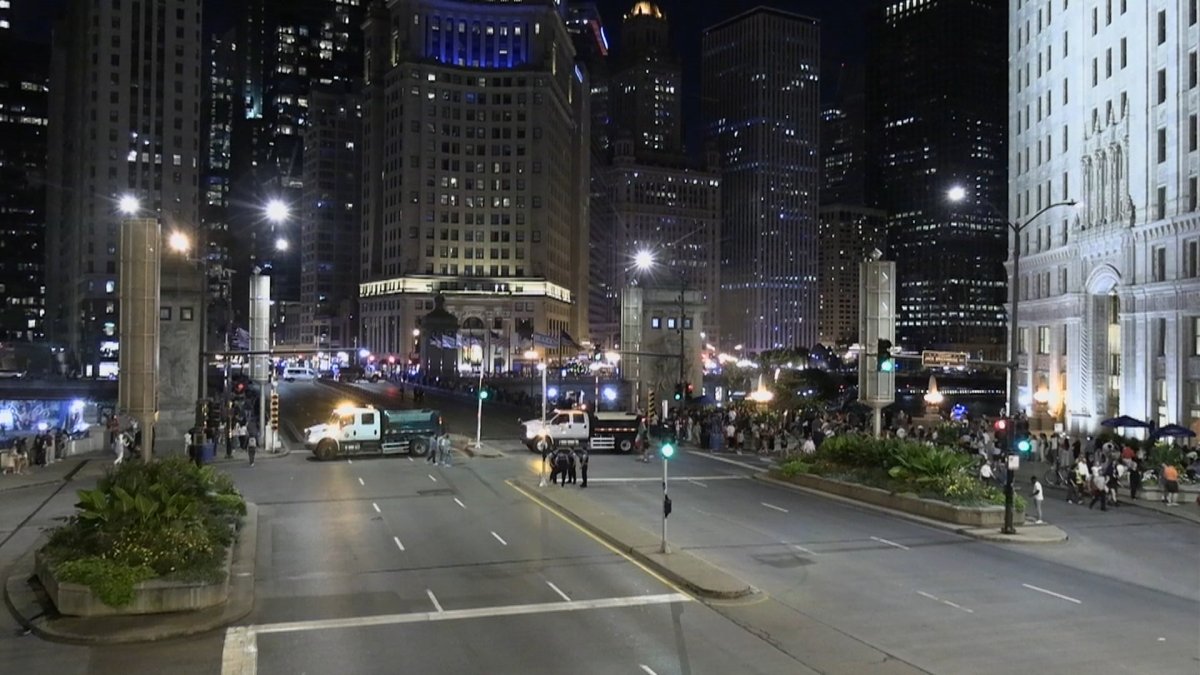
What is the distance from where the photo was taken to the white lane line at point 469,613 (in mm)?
14789

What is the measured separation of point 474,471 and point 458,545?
15.2m

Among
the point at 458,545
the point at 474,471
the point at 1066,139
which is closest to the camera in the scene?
the point at 458,545

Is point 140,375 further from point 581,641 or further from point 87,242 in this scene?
point 87,242

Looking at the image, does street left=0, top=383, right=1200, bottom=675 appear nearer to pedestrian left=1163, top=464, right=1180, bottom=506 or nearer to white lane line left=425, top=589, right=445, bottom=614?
white lane line left=425, top=589, right=445, bottom=614

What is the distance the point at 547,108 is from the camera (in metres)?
152

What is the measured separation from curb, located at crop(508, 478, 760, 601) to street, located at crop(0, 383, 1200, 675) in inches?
11.7

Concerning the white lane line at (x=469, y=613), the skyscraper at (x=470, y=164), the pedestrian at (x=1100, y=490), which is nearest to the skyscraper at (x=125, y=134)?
the skyscraper at (x=470, y=164)

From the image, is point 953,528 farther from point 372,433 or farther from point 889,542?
point 372,433

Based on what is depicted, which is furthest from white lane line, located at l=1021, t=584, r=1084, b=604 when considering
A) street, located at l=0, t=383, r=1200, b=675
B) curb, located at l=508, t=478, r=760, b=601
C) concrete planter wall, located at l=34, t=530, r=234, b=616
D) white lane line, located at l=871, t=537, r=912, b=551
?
concrete planter wall, located at l=34, t=530, r=234, b=616

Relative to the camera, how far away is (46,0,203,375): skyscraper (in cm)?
12825

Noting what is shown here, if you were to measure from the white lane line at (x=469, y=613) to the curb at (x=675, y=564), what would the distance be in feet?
1.40

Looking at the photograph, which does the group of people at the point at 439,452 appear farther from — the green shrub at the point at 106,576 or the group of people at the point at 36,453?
the green shrub at the point at 106,576

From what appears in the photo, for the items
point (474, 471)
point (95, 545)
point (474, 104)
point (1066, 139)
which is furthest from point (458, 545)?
point (474, 104)

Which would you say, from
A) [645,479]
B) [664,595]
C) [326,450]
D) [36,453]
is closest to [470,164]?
[326,450]
